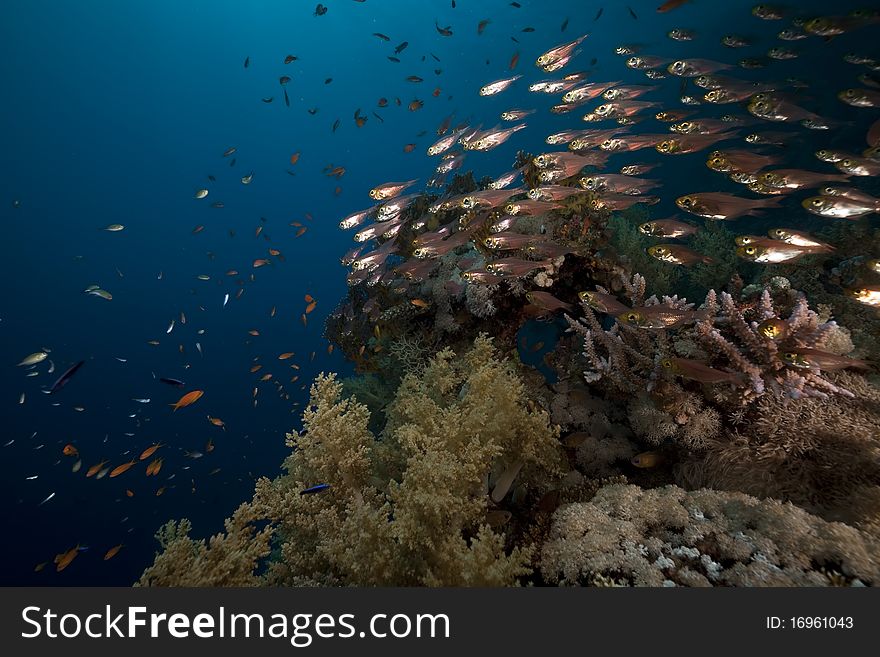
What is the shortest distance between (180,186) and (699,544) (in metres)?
79.1

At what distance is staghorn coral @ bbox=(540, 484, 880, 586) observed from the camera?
224 centimetres

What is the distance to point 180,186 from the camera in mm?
63250

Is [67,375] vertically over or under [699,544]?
over

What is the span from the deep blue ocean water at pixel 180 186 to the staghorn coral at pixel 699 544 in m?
18.8

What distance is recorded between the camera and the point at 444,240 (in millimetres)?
6262

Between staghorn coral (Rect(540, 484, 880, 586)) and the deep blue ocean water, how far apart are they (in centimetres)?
1881

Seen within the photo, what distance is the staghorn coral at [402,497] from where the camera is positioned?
2.80 m

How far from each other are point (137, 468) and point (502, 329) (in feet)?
160

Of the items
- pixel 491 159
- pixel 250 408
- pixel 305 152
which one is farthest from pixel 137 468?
pixel 491 159

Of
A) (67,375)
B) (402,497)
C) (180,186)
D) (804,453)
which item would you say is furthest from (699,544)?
(180,186)

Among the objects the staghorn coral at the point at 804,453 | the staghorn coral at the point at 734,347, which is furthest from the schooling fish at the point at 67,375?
the staghorn coral at the point at 804,453

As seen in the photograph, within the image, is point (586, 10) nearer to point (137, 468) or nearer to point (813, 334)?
point (813, 334)

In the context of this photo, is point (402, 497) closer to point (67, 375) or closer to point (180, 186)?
point (67, 375)

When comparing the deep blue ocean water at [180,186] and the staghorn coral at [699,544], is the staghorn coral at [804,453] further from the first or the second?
the deep blue ocean water at [180,186]
